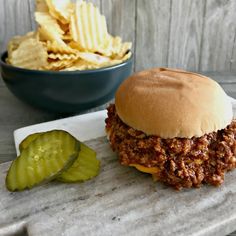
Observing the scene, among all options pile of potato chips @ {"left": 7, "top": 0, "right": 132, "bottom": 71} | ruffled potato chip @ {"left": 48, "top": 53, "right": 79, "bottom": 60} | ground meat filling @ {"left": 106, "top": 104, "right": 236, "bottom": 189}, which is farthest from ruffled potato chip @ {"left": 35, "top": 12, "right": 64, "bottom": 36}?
ground meat filling @ {"left": 106, "top": 104, "right": 236, "bottom": 189}

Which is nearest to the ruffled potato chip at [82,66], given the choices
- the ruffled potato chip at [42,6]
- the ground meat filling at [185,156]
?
the ruffled potato chip at [42,6]

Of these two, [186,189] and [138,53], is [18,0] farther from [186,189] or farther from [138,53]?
[186,189]

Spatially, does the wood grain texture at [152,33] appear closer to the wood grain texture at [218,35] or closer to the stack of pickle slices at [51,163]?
the wood grain texture at [218,35]

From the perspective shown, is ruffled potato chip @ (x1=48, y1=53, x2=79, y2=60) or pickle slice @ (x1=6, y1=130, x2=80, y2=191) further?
ruffled potato chip @ (x1=48, y1=53, x2=79, y2=60)

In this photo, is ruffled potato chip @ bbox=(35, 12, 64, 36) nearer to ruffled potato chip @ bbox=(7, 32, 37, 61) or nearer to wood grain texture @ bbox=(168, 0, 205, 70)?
ruffled potato chip @ bbox=(7, 32, 37, 61)

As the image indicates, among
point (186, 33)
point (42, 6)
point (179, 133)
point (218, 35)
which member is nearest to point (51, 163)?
point (179, 133)

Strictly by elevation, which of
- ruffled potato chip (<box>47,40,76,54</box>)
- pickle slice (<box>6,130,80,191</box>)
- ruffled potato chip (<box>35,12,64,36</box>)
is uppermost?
ruffled potato chip (<box>35,12,64,36</box>)

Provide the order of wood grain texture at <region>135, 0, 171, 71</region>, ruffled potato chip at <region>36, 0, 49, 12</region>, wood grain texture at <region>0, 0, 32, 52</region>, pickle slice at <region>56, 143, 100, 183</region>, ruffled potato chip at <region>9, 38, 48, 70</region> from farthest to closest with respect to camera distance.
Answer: wood grain texture at <region>135, 0, 171, 71</region>
wood grain texture at <region>0, 0, 32, 52</region>
ruffled potato chip at <region>36, 0, 49, 12</region>
ruffled potato chip at <region>9, 38, 48, 70</region>
pickle slice at <region>56, 143, 100, 183</region>
